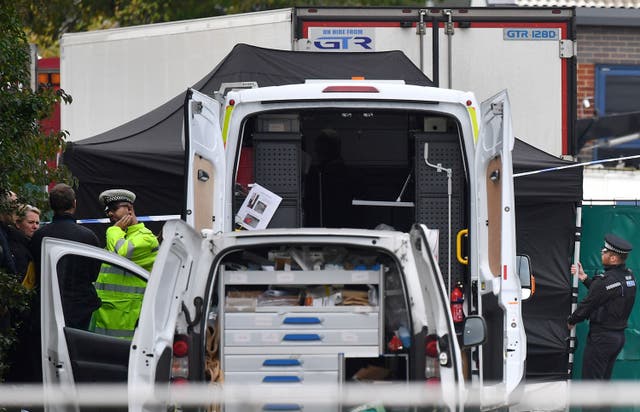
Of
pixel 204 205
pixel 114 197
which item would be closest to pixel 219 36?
pixel 114 197

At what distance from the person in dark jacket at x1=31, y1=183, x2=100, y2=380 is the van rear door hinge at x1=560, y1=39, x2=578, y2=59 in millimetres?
5733

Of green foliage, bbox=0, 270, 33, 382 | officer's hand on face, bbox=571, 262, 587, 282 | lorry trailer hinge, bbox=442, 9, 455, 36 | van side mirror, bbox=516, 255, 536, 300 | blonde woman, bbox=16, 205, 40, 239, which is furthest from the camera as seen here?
lorry trailer hinge, bbox=442, 9, 455, 36

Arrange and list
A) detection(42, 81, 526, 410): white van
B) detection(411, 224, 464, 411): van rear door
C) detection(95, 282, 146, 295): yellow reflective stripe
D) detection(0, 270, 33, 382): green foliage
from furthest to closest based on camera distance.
A: detection(95, 282, 146, 295): yellow reflective stripe, detection(0, 270, 33, 382): green foliage, detection(42, 81, 526, 410): white van, detection(411, 224, 464, 411): van rear door

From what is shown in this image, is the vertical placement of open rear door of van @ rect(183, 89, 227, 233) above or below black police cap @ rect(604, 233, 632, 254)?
above

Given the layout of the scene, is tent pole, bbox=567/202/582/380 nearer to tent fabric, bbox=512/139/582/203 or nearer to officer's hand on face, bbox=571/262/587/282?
officer's hand on face, bbox=571/262/587/282

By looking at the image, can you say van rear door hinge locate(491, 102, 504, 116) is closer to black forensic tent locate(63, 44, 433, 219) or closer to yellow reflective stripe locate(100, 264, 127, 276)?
yellow reflective stripe locate(100, 264, 127, 276)

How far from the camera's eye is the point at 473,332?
708cm

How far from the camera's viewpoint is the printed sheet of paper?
29.6 feet

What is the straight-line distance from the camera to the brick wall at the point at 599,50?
74.0 feet

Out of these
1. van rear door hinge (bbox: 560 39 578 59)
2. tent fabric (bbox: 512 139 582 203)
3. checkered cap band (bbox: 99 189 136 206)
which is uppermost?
van rear door hinge (bbox: 560 39 578 59)

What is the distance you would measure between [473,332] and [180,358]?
1.54 metres

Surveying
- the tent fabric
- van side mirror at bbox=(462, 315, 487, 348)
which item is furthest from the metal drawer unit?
the tent fabric

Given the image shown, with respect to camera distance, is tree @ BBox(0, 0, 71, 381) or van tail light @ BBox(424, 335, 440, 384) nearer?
van tail light @ BBox(424, 335, 440, 384)

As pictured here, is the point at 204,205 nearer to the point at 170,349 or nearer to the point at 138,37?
the point at 170,349
